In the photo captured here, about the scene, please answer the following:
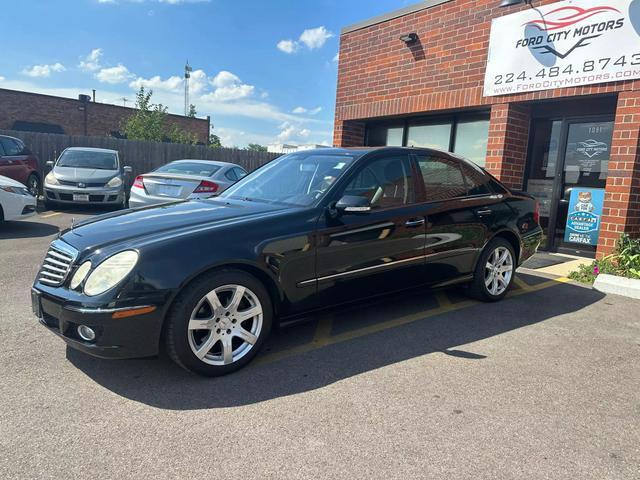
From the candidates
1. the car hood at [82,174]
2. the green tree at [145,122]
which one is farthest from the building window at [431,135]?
the green tree at [145,122]

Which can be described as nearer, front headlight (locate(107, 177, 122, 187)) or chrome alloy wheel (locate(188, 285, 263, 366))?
chrome alloy wheel (locate(188, 285, 263, 366))

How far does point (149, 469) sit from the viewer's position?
235cm

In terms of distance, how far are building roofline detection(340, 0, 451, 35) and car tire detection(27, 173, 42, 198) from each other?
8.19 meters

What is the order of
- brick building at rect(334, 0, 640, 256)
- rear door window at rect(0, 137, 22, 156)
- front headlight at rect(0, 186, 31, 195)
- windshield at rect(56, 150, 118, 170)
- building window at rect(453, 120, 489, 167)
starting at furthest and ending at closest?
1. windshield at rect(56, 150, 118, 170)
2. rear door window at rect(0, 137, 22, 156)
3. building window at rect(453, 120, 489, 167)
4. front headlight at rect(0, 186, 31, 195)
5. brick building at rect(334, 0, 640, 256)

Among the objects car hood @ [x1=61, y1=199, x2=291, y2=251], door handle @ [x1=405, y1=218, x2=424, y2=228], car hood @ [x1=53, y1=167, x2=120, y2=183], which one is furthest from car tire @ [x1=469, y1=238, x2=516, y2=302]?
car hood @ [x1=53, y1=167, x2=120, y2=183]

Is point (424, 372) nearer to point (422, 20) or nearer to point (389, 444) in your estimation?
point (389, 444)

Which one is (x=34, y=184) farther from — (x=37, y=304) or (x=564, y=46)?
(x=564, y=46)

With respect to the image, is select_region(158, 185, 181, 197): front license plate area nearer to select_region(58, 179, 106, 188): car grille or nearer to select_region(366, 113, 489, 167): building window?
select_region(58, 179, 106, 188): car grille

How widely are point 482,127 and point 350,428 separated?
7.37m

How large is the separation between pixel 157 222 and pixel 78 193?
29.2 feet

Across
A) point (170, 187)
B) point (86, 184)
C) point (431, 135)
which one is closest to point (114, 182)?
point (86, 184)

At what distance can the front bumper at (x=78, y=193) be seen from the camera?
37.0 ft

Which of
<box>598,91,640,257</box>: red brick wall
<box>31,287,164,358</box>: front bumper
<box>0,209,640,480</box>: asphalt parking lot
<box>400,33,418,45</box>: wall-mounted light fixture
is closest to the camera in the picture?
<box>0,209,640,480</box>: asphalt parking lot

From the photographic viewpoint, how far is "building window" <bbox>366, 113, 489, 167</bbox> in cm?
898
